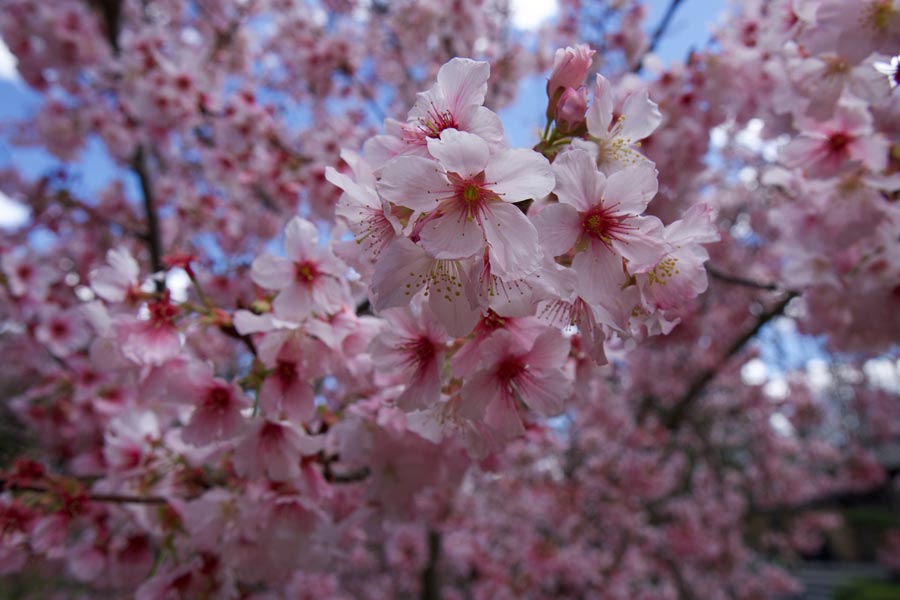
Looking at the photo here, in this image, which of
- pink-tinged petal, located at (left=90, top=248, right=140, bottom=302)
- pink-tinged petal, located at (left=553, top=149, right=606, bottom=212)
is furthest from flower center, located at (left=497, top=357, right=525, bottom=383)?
pink-tinged petal, located at (left=90, top=248, right=140, bottom=302)

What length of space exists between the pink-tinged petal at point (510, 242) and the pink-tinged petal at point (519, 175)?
0.09 ft

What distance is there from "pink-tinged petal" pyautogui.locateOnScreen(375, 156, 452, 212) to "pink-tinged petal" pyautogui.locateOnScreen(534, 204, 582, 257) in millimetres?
174

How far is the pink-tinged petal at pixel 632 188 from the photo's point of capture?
0.89 m

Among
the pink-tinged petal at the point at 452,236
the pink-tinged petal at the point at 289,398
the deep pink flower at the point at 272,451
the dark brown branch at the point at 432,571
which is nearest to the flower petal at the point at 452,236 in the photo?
the pink-tinged petal at the point at 452,236

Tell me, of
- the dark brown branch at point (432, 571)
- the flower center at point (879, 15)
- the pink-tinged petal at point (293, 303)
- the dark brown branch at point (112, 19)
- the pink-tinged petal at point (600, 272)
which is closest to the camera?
the pink-tinged petal at point (600, 272)

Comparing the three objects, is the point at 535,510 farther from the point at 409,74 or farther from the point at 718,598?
the point at 409,74

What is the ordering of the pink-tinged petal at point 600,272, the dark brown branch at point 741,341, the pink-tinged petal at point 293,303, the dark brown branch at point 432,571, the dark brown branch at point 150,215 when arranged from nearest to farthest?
the pink-tinged petal at point 600,272 → the pink-tinged petal at point 293,303 → the dark brown branch at point 741,341 → the dark brown branch at point 150,215 → the dark brown branch at point 432,571

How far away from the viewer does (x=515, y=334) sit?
1046mm

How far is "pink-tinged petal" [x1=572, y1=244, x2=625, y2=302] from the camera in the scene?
36.4 inches

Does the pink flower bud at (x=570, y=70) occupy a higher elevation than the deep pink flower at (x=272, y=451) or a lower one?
higher

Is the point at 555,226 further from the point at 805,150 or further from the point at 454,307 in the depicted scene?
the point at 805,150

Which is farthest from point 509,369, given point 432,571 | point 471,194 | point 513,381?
point 432,571

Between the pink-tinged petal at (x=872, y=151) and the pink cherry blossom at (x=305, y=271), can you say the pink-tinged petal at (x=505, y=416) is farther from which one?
the pink-tinged petal at (x=872, y=151)

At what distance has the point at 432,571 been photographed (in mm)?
5230
